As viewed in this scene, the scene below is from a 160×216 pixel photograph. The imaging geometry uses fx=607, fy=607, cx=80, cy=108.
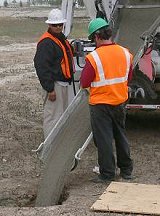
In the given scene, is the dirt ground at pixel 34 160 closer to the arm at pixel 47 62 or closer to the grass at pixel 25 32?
the arm at pixel 47 62

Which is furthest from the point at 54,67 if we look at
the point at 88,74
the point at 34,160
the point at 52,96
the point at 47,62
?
the point at 88,74

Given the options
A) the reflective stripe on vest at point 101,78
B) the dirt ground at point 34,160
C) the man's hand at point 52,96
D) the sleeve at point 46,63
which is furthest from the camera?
the man's hand at point 52,96

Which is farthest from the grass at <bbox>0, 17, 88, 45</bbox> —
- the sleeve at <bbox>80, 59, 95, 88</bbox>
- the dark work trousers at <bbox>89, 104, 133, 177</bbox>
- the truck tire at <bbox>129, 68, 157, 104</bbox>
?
the sleeve at <bbox>80, 59, 95, 88</bbox>

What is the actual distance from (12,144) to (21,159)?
0.86 m

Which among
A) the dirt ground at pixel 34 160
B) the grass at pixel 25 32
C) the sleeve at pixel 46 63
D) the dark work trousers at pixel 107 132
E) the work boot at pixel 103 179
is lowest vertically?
the grass at pixel 25 32

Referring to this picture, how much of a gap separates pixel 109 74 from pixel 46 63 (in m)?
1.43

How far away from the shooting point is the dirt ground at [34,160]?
6476 mm

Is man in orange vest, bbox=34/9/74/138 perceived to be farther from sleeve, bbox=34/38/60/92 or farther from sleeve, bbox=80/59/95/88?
sleeve, bbox=80/59/95/88

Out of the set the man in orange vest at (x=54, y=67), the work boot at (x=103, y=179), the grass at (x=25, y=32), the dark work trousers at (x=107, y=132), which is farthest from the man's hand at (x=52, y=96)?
the grass at (x=25, y=32)

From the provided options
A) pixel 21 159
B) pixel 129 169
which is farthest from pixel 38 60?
pixel 129 169

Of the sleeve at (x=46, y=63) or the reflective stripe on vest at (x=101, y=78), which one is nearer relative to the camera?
the reflective stripe on vest at (x=101, y=78)

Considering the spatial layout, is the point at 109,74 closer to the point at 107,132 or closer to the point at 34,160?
the point at 107,132

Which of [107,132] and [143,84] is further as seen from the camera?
[143,84]

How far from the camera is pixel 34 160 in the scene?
835 cm
